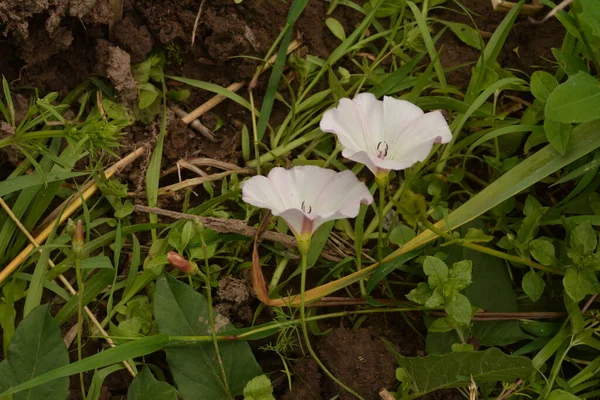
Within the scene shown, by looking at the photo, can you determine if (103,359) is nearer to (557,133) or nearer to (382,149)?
(382,149)

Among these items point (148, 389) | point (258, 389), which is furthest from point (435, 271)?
point (148, 389)

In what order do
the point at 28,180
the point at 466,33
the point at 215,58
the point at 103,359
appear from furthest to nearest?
the point at 466,33 → the point at 215,58 → the point at 28,180 → the point at 103,359

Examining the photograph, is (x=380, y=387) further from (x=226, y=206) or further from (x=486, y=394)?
(x=226, y=206)

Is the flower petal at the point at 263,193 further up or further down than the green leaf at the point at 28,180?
further up

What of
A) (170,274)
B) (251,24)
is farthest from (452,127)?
(170,274)

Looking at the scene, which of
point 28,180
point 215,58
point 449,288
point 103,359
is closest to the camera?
point 103,359

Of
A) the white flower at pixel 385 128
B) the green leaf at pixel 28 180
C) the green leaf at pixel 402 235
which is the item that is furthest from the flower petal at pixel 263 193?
the green leaf at pixel 28 180

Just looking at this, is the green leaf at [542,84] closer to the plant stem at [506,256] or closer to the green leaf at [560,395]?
the plant stem at [506,256]
